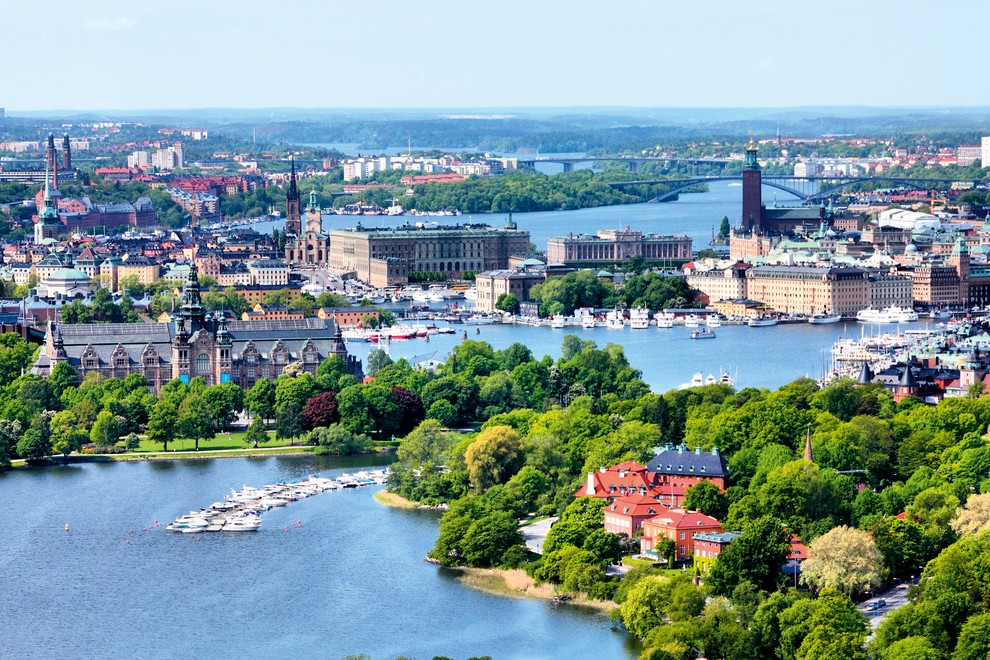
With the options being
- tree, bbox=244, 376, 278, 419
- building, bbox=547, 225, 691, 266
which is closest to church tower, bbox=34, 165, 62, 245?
building, bbox=547, 225, 691, 266

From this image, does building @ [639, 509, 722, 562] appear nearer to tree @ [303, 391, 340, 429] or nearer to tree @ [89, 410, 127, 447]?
tree @ [303, 391, 340, 429]

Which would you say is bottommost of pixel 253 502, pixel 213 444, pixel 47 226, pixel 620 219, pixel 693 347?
pixel 620 219

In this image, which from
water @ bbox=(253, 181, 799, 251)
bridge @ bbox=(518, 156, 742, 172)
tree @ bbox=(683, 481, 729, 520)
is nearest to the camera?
tree @ bbox=(683, 481, 729, 520)

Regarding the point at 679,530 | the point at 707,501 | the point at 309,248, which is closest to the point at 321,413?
the point at 707,501

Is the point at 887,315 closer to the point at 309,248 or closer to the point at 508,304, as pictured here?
the point at 508,304

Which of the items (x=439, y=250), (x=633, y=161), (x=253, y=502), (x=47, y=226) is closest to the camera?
(x=253, y=502)

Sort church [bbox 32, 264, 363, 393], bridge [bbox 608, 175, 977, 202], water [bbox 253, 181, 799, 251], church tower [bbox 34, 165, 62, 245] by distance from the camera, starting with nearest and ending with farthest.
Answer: church [bbox 32, 264, 363, 393]
church tower [bbox 34, 165, 62, 245]
water [bbox 253, 181, 799, 251]
bridge [bbox 608, 175, 977, 202]
